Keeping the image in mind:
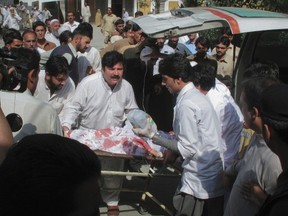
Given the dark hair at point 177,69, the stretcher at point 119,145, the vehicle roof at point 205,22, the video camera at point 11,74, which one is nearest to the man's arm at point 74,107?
the stretcher at point 119,145

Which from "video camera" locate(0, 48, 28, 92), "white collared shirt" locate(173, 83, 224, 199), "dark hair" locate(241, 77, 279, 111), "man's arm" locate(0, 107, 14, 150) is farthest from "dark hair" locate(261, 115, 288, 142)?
"white collared shirt" locate(173, 83, 224, 199)

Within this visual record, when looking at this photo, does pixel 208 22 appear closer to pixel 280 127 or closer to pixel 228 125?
pixel 228 125

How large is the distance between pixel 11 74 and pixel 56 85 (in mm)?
2291

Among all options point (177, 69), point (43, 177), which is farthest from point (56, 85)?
point (43, 177)

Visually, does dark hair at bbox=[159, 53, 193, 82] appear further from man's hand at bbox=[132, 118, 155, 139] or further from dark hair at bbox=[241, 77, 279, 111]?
dark hair at bbox=[241, 77, 279, 111]

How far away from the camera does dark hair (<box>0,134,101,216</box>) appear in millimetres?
1179

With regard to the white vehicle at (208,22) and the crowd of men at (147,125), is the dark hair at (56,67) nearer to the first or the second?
the crowd of men at (147,125)

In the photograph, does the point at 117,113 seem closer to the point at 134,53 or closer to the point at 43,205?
the point at 134,53

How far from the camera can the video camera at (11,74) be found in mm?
2595

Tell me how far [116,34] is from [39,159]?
10933mm

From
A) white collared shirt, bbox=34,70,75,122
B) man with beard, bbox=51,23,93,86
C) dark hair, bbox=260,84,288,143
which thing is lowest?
white collared shirt, bbox=34,70,75,122

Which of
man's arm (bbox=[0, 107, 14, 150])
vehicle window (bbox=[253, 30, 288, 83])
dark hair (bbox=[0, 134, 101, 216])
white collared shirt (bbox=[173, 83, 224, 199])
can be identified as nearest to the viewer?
dark hair (bbox=[0, 134, 101, 216])

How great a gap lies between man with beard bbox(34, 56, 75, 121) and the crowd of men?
0.01m

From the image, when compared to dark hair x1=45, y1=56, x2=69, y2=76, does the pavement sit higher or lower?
lower
